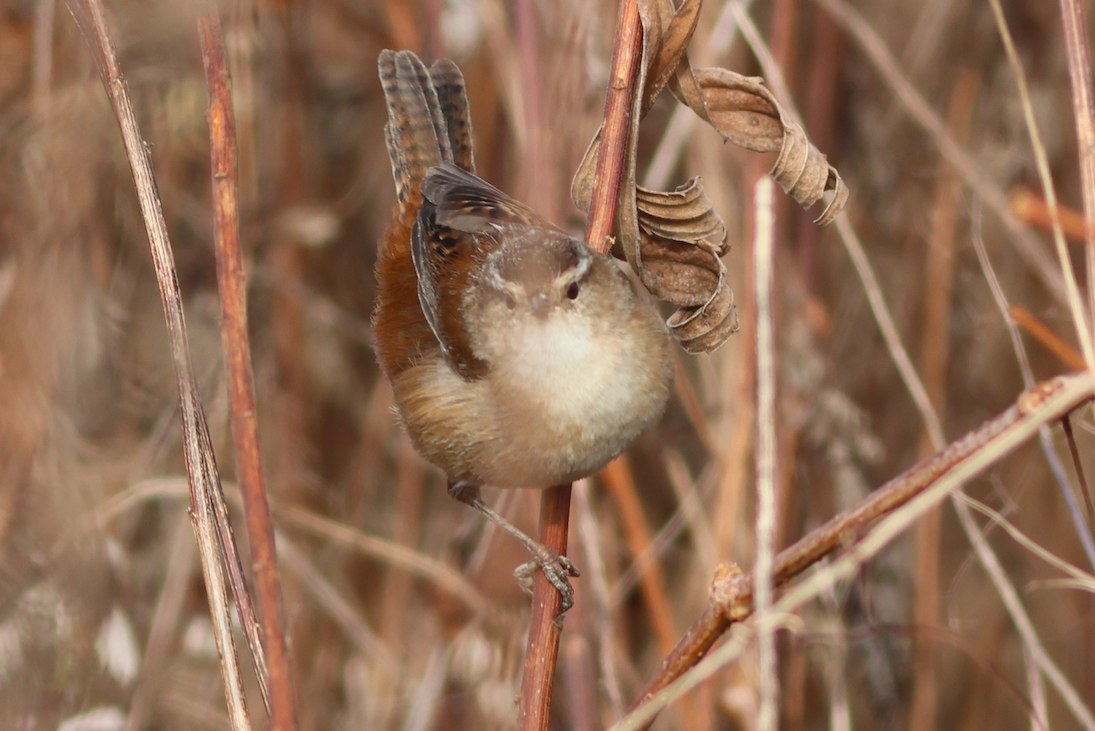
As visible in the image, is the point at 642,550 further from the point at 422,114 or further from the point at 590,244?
the point at 590,244

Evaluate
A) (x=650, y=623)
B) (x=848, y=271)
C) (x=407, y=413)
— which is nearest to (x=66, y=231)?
(x=407, y=413)

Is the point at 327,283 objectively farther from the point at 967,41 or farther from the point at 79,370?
the point at 967,41

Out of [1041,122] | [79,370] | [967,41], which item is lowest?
[79,370]

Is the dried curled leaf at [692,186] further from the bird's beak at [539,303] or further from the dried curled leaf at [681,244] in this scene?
Result: the bird's beak at [539,303]

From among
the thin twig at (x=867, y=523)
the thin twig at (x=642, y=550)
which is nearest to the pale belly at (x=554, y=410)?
the thin twig at (x=867, y=523)

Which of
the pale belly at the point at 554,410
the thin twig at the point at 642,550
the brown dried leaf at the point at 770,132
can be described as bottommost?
the thin twig at the point at 642,550

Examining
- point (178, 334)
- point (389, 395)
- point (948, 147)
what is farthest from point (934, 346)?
point (178, 334)

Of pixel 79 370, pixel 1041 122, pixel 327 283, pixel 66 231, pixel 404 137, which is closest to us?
pixel 404 137
